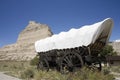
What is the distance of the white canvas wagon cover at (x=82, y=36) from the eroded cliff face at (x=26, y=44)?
96.9 m

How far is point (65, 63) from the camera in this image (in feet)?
47.3

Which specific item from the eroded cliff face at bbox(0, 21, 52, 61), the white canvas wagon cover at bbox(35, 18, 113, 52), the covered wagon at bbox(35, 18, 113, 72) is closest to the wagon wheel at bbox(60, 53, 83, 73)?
the covered wagon at bbox(35, 18, 113, 72)

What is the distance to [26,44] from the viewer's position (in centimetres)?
13425

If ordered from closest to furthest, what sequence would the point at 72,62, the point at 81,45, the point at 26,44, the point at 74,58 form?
1. the point at 81,45
2. the point at 74,58
3. the point at 72,62
4. the point at 26,44

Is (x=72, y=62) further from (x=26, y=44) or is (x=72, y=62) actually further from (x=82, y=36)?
(x=26, y=44)

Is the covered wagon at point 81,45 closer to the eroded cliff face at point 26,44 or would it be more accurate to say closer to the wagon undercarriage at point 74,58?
the wagon undercarriage at point 74,58

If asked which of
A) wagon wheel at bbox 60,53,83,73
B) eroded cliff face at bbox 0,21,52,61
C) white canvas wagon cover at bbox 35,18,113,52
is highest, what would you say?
eroded cliff face at bbox 0,21,52,61

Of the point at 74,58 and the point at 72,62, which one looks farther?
the point at 72,62

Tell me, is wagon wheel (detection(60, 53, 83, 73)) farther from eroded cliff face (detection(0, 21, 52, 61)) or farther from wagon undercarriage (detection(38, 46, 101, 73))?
eroded cliff face (detection(0, 21, 52, 61))

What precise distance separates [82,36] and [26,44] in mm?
124070

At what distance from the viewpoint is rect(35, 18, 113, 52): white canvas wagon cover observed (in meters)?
12.1

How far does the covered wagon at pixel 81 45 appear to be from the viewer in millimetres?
12211

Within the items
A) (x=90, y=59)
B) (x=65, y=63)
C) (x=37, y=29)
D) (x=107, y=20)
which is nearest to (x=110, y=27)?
(x=107, y=20)

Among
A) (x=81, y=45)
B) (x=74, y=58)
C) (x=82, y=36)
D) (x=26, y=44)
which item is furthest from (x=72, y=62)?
Answer: (x=26, y=44)
